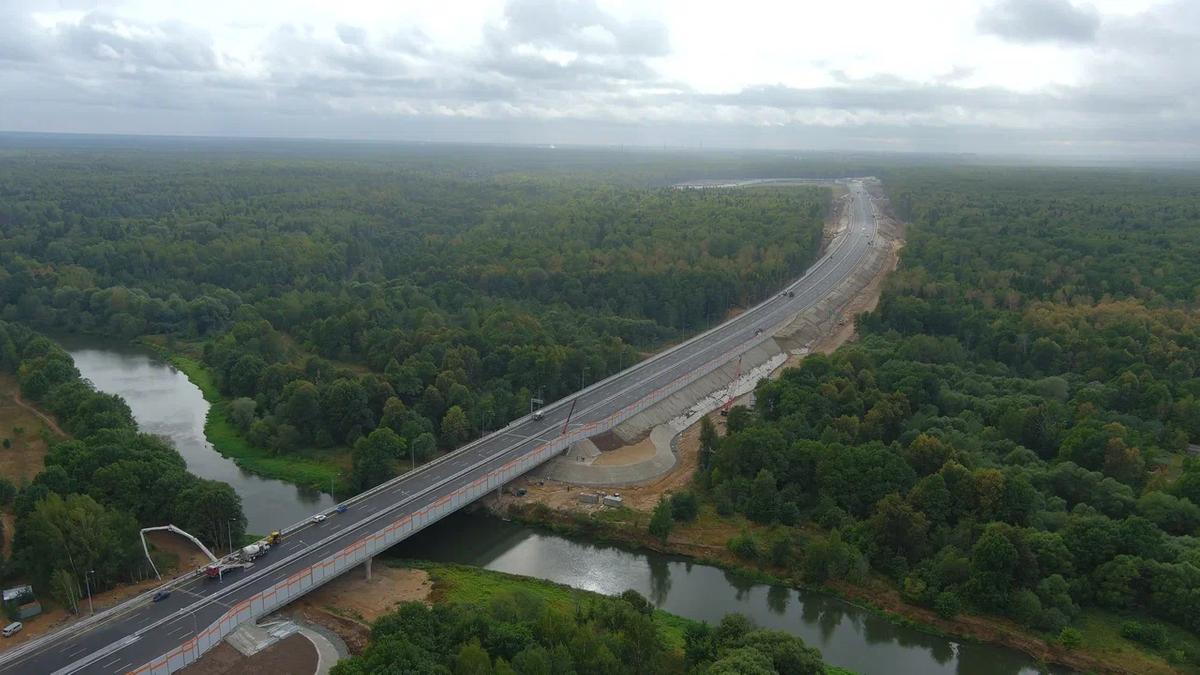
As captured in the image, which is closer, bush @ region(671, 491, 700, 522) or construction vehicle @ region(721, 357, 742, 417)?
bush @ region(671, 491, 700, 522)

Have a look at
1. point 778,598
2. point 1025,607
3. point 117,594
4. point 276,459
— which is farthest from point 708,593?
point 276,459

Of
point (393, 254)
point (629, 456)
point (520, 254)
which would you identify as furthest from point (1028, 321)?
point (393, 254)

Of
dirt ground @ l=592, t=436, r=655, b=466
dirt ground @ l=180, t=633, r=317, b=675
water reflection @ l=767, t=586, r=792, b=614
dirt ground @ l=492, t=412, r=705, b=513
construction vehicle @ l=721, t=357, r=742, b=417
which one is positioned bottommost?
water reflection @ l=767, t=586, r=792, b=614

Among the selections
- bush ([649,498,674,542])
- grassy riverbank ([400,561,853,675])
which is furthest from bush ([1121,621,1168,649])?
bush ([649,498,674,542])

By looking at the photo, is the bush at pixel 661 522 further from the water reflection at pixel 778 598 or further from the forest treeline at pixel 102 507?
the forest treeline at pixel 102 507

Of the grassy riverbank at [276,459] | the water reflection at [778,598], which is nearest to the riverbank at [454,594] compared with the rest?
the water reflection at [778,598]

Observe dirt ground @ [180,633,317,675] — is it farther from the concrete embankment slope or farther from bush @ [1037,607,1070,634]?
bush @ [1037,607,1070,634]
